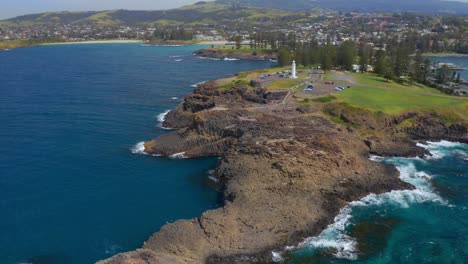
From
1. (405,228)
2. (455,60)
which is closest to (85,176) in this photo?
(405,228)

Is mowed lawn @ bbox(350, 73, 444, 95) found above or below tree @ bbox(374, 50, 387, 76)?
below

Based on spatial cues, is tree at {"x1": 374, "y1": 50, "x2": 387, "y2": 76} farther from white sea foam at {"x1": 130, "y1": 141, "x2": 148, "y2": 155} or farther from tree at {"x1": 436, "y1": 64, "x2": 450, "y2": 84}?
white sea foam at {"x1": 130, "y1": 141, "x2": 148, "y2": 155}

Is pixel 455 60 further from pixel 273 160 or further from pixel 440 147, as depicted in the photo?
pixel 273 160

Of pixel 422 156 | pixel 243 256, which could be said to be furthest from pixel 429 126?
pixel 243 256

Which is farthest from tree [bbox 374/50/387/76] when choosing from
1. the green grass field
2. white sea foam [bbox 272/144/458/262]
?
white sea foam [bbox 272/144/458/262]

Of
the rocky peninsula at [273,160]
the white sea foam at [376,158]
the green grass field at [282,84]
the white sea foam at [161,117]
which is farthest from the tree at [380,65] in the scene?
the white sea foam at [161,117]

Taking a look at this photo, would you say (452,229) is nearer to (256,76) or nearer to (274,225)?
(274,225)
